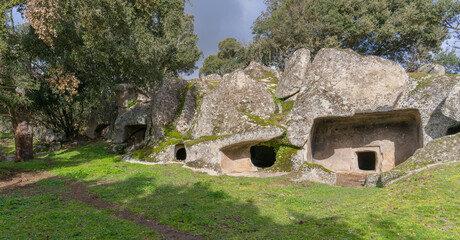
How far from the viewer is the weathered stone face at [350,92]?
1367cm

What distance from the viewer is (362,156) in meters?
20.2

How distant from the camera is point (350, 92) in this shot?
14.2 meters

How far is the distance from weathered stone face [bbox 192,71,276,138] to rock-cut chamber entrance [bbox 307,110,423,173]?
3.38 metres

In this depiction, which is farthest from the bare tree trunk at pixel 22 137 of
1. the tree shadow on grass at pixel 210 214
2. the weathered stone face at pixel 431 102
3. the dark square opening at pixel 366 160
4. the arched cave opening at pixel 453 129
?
the arched cave opening at pixel 453 129

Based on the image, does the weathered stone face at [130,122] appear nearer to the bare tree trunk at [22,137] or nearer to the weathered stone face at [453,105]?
the bare tree trunk at [22,137]

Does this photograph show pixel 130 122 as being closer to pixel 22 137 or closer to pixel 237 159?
pixel 22 137

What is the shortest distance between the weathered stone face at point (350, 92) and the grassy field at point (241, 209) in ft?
12.0

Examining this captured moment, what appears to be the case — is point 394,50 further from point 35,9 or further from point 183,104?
point 35,9

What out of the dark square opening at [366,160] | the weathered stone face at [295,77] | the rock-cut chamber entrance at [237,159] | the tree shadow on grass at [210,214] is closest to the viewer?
the tree shadow on grass at [210,214]

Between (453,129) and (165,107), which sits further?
(165,107)

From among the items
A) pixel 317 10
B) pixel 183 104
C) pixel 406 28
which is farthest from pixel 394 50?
pixel 183 104

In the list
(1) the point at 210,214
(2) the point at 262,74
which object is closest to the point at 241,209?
(1) the point at 210,214

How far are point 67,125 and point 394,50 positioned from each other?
38.1 meters

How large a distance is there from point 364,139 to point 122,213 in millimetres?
14453
